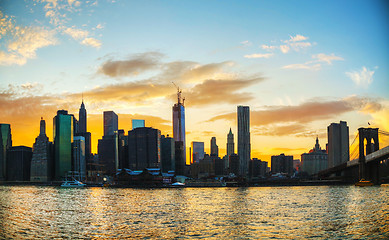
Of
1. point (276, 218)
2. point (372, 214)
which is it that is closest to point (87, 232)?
point (276, 218)

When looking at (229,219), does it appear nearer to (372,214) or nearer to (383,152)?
(372,214)

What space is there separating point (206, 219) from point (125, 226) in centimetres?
1114

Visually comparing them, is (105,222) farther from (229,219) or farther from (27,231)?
(229,219)

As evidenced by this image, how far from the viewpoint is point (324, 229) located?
4469 cm

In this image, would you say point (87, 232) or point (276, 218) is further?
point (276, 218)

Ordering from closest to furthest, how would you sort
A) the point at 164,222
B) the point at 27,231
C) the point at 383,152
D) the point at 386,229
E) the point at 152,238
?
the point at 152,238, the point at 386,229, the point at 27,231, the point at 164,222, the point at 383,152

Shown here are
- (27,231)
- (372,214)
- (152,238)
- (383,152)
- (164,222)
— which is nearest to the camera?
(152,238)

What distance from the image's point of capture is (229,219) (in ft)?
180

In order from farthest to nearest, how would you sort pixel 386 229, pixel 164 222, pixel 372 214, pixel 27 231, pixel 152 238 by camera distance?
pixel 372 214 < pixel 164 222 < pixel 27 231 < pixel 386 229 < pixel 152 238

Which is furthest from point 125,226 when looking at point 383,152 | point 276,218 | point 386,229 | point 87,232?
point 383,152

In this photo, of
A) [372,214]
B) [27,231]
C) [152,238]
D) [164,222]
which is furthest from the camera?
[372,214]

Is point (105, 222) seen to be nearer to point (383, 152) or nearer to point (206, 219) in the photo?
point (206, 219)

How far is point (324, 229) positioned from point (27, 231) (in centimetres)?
3140

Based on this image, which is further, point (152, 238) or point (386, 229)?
point (386, 229)
